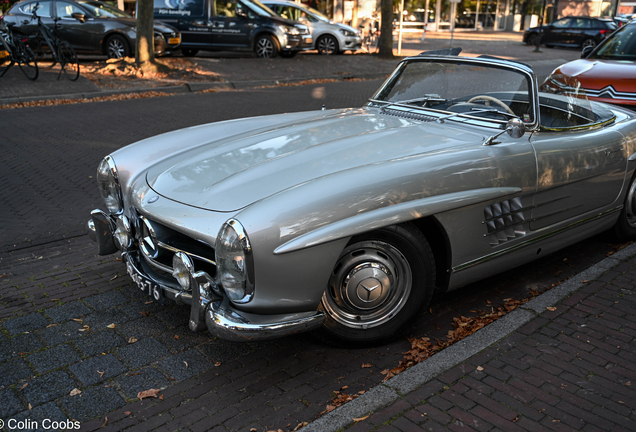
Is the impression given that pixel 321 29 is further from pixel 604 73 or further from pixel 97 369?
pixel 97 369

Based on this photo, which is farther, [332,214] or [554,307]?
[554,307]

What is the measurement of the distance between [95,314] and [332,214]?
1795 mm

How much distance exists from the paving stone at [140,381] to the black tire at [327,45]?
1685cm

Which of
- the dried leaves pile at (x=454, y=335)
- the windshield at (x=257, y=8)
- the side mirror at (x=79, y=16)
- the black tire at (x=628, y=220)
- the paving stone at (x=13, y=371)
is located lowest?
the paving stone at (x=13, y=371)

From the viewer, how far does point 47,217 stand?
5438mm

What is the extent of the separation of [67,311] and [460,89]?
309 centimetres

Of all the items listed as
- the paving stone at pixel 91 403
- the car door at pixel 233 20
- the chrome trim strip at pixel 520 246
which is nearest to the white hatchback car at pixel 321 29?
the car door at pixel 233 20

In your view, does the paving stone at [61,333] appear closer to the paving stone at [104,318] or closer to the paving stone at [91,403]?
the paving stone at [104,318]

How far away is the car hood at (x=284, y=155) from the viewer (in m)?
3.05

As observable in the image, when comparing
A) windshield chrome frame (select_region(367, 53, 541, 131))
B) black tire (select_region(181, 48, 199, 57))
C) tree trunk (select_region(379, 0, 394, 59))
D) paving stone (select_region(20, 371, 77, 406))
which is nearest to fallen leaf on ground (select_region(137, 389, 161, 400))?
paving stone (select_region(20, 371, 77, 406))

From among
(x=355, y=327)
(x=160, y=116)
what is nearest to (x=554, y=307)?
(x=355, y=327)

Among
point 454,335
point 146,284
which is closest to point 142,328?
point 146,284

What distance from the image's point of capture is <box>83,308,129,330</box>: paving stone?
3.49 m

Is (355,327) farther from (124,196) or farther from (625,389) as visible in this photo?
(124,196)
